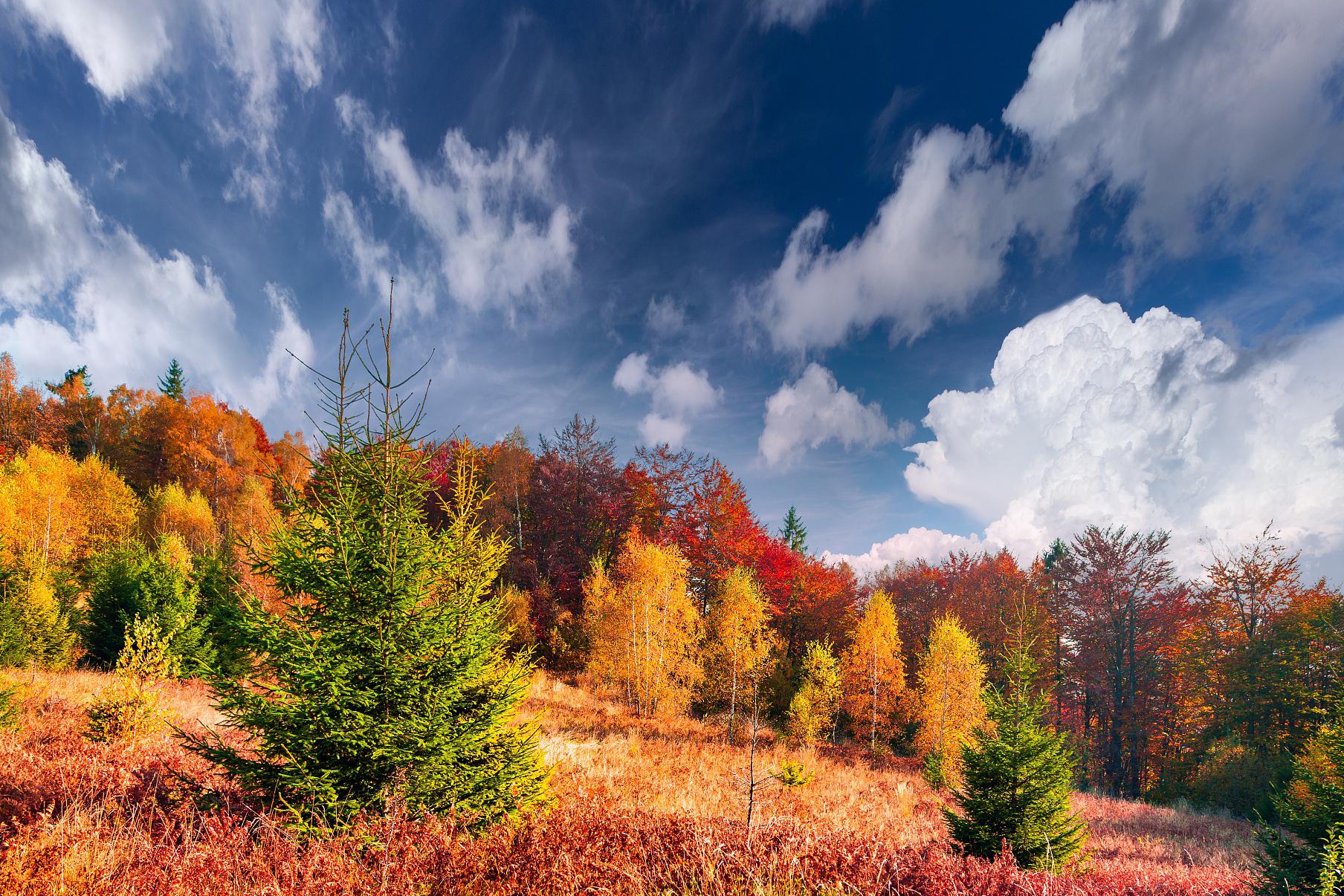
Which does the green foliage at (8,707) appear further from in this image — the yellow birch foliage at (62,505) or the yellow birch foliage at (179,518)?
the yellow birch foliage at (179,518)

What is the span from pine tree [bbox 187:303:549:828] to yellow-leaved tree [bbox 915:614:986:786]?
2505cm

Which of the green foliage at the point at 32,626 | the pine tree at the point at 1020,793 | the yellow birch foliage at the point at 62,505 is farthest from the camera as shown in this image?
the yellow birch foliage at the point at 62,505

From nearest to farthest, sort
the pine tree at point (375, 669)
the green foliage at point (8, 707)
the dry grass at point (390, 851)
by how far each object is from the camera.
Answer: the dry grass at point (390, 851) < the pine tree at point (375, 669) < the green foliage at point (8, 707)

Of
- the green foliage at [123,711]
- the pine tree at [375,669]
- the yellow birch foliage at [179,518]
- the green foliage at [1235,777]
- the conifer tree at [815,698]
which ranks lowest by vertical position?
the green foliage at [1235,777]

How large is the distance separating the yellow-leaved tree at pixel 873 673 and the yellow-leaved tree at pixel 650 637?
9.18 m

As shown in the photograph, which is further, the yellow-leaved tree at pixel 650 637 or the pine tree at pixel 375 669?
the yellow-leaved tree at pixel 650 637

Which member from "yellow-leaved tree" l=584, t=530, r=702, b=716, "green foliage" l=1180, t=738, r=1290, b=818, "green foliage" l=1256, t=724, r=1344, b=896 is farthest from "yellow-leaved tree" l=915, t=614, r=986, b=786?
"green foliage" l=1256, t=724, r=1344, b=896

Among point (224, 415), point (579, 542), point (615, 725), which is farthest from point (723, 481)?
point (224, 415)

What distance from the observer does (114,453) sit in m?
50.5

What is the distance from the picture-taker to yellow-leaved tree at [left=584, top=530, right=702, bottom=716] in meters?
23.7

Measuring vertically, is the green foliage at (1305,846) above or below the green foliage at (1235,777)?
above

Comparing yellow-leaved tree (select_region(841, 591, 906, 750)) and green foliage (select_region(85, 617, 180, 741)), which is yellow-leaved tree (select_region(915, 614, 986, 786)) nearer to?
yellow-leaved tree (select_region(841, 591, 906, 750))

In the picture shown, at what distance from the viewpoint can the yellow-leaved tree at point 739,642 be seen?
23894 millimetres

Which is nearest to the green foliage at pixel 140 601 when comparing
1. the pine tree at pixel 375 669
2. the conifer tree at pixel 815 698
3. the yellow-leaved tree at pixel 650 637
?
the yellow-leaved tree at pixel 650 637
